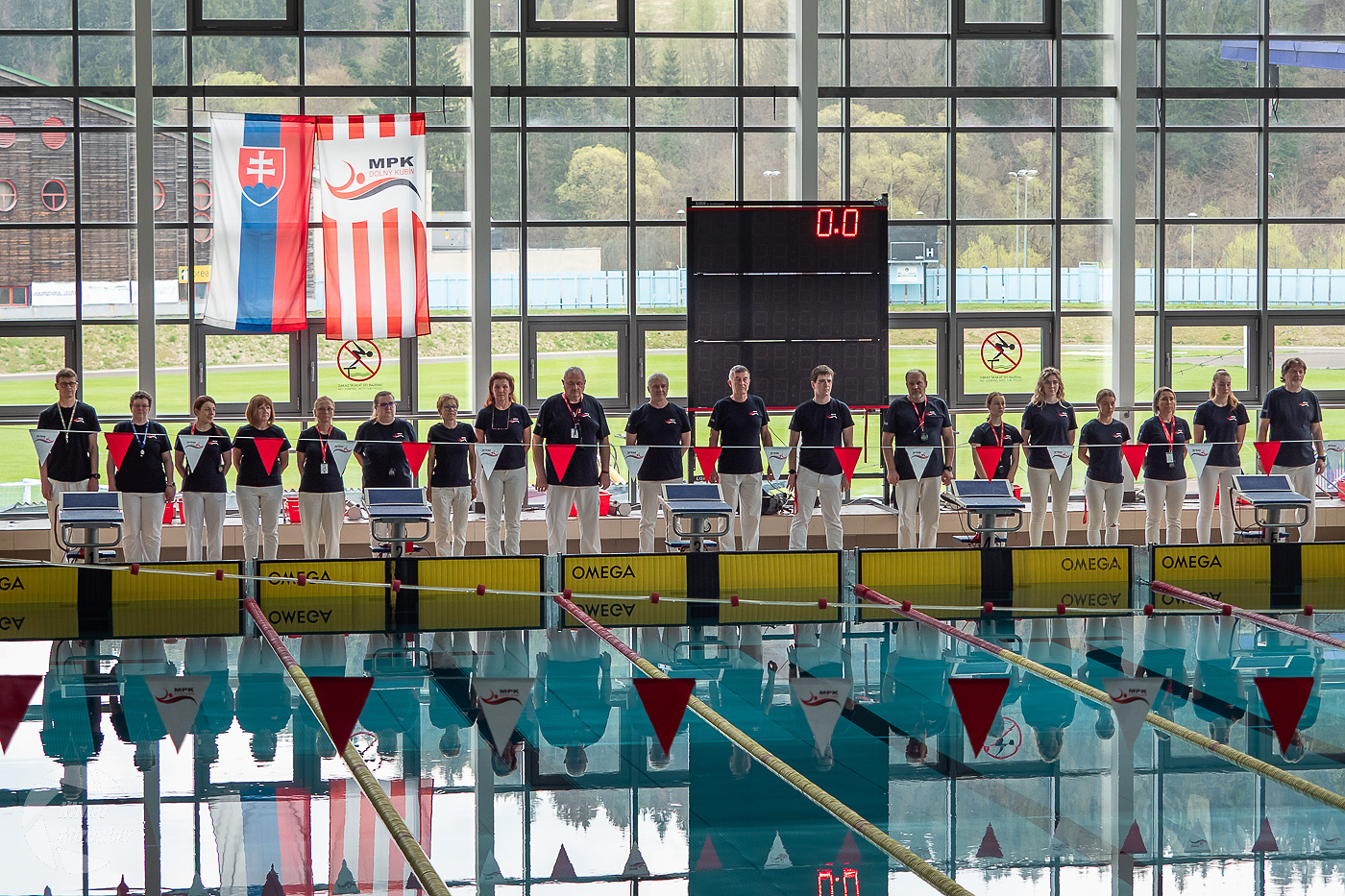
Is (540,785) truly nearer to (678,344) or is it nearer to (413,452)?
(413,452)

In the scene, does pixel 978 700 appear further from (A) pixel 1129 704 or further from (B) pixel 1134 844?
(B) pixel 1134 844

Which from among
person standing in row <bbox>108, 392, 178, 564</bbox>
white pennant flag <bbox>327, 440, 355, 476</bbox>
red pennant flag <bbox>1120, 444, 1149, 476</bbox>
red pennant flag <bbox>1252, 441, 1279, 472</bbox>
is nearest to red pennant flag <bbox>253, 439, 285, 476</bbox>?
white pennant flag <bbox>327, 440, 355, 476</bbox>

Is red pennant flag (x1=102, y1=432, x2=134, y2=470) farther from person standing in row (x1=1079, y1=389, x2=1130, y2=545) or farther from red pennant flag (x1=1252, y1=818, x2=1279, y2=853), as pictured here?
red pennant flag (x1=1252, y1=818, x2=1279, y2=853)

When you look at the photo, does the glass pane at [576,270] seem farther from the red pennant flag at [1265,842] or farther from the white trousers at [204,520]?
the red pennant flag at [1265,842]

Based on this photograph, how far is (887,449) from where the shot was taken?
36.2 ft

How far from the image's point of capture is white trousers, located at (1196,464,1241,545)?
11.5m

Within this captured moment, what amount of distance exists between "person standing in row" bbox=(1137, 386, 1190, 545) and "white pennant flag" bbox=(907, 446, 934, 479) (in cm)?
184

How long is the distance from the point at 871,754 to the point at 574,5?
9.40m

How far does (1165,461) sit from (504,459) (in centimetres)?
538

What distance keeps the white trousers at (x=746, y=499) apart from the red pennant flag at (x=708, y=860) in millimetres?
5375

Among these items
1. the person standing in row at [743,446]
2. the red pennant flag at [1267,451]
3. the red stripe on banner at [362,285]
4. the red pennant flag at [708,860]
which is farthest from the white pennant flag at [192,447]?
the red pennant flag at [1267,451]

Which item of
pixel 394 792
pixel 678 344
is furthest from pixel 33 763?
pixel 678 344

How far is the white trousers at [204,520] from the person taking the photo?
10.5 meters

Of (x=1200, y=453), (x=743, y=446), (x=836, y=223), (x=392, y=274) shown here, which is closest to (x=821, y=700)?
(x=743, y=446)
